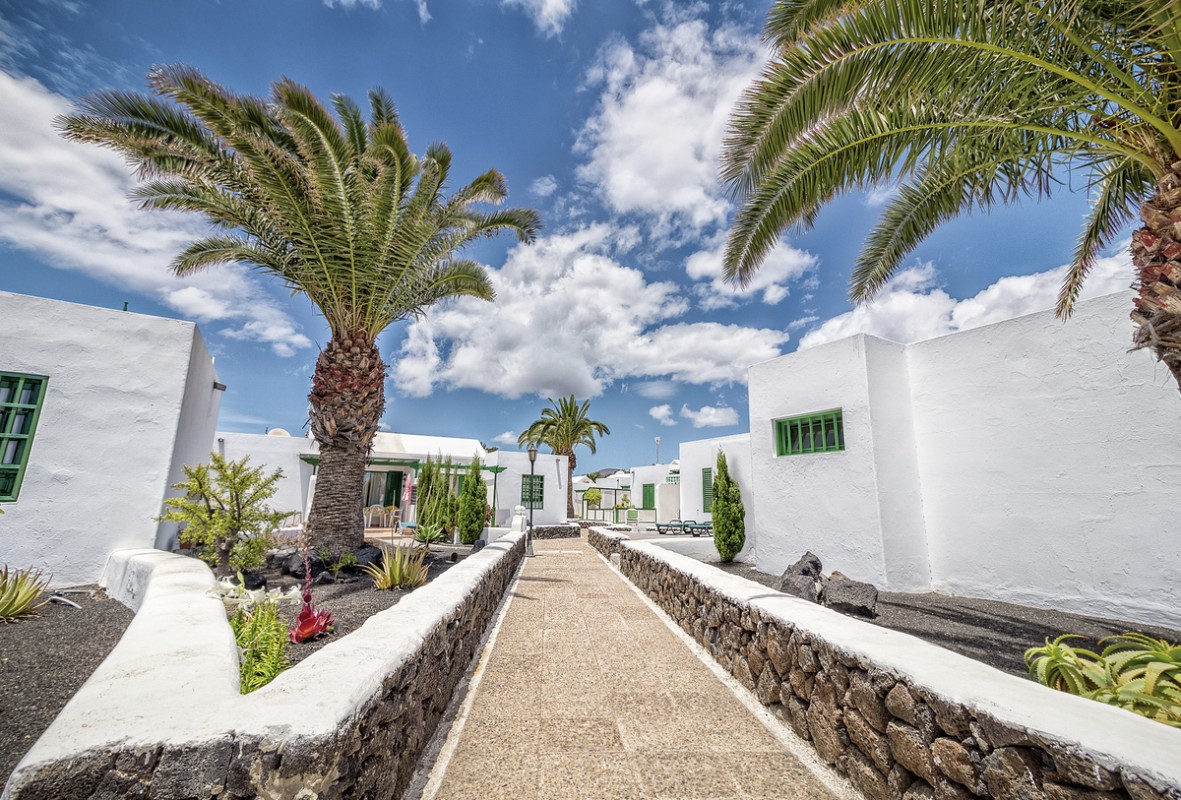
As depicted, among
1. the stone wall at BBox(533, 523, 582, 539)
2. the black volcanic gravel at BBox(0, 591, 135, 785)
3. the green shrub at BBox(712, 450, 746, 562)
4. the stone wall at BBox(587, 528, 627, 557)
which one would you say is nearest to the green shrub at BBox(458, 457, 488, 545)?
the stone wall at BBox(587, 528, 627, 557)

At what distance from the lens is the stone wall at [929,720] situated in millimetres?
1626

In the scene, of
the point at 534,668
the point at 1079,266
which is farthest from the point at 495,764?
the point at 1079,266

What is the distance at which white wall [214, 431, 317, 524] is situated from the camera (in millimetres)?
16297

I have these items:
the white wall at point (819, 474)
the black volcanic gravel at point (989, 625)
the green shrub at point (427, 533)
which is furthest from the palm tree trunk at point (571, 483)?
the black volcanic gravel at point (989, 625)

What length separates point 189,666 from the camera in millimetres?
2070

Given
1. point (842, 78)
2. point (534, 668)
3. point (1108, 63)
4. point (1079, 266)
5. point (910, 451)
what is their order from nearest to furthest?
point (1108, 63) < point (842, 78) < point (534, 668) < point (1079, 266) < point (910, 451)

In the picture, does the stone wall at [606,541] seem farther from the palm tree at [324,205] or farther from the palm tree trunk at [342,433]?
the palm tree at [324,205]

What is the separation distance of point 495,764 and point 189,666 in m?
1.76

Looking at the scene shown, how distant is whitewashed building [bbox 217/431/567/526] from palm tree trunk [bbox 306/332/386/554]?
8.79 metres

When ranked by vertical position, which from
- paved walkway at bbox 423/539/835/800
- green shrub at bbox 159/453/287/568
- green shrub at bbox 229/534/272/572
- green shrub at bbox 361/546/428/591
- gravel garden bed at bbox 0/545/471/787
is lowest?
paved walkway at bbox 423/539/835/800

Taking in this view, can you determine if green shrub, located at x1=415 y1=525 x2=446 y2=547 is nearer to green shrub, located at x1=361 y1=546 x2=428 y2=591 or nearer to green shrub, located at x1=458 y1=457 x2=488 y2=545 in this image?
green shrub, located at x1=458 y1=457 x2=488 y2=545

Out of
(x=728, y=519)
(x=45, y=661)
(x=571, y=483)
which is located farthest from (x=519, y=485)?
(x=45, y=661)

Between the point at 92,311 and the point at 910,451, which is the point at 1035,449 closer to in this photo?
the point at 910,451

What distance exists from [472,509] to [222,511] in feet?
27.1
